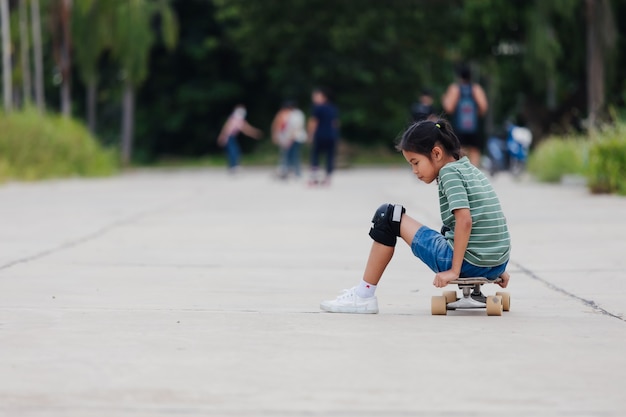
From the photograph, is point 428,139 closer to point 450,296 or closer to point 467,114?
point 450,296

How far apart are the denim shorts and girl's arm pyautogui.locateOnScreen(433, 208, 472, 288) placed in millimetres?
143

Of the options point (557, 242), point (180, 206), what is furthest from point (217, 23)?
point (557, 242)

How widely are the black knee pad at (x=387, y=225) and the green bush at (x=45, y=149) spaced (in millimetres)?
18400

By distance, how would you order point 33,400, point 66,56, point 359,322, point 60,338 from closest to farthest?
point 33,400 → point 60,338 → point 359,322 → point 66,56

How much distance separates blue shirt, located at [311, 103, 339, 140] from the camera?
27.8 m

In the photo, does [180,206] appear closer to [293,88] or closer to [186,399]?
[186,399]

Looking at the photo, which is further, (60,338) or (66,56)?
(66,56)

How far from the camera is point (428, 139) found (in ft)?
23.9

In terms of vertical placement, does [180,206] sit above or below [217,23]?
below

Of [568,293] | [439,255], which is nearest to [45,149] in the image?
[568,293]

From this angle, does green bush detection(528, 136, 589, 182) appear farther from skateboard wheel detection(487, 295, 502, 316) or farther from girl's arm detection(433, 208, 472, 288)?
girl's arm detection(433, 208, 472, 288)

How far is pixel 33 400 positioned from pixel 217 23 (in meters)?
55.0

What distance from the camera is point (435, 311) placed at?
24.1 feet

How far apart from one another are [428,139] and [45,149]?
2348 centimetres
